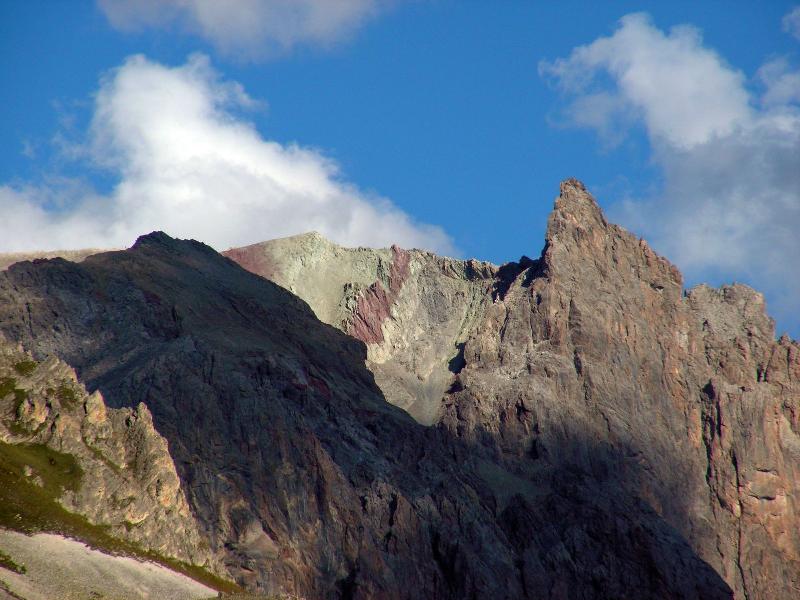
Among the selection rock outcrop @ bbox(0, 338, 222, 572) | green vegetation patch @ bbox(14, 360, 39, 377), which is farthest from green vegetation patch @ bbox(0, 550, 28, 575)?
green vegetation patch @ bbox(14, 360, 39, 377)

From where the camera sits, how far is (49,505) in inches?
6009

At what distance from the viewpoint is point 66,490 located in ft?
528

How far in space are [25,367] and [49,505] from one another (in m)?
24.1

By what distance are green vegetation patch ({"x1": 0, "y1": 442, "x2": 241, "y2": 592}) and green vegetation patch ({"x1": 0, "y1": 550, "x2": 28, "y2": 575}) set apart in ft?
27.1

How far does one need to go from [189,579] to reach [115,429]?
24.6 m

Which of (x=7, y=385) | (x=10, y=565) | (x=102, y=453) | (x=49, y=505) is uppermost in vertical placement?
(x=7, y=385)

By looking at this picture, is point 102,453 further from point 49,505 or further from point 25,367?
point 49,505

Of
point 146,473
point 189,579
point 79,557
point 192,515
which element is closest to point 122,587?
point 79,557

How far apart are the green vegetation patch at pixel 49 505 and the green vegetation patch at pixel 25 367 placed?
9657mm

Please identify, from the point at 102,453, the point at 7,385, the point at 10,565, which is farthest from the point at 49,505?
the point at 10,565

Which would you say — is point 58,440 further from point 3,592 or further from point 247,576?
point 3,592

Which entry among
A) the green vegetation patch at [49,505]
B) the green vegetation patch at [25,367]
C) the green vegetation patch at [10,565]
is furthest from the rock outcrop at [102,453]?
the green vegetation patch at [10,565]

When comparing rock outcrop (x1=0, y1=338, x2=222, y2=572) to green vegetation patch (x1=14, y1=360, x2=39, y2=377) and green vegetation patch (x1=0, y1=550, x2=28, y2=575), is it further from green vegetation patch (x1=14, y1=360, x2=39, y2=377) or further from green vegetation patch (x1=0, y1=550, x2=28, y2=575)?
green vegetation patch (x1=0, y1=550, x2=28, y2=575)

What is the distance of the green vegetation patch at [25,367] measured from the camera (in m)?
170
